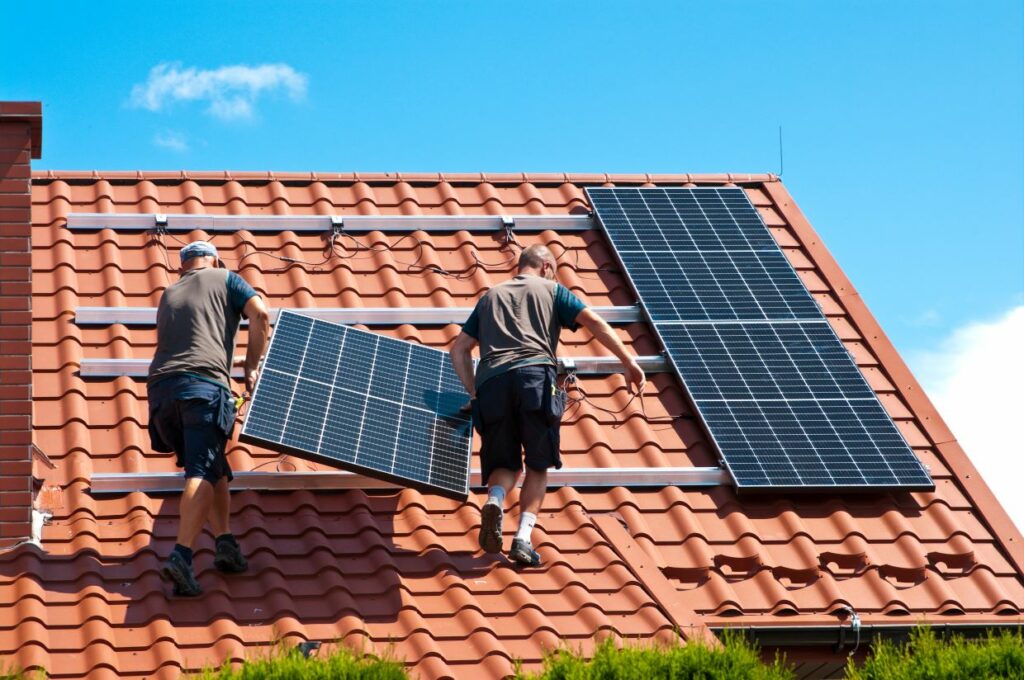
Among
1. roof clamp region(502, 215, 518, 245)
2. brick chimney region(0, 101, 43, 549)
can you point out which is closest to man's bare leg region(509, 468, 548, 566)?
brick chimney region(0, 101, 43, 549)

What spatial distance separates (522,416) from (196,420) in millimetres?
1979

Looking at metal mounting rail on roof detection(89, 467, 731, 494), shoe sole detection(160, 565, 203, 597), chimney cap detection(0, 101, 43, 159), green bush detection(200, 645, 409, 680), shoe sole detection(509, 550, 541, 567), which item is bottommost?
green bush detection(200, 645, 409, 680)

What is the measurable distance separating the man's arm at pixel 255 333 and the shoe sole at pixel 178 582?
1.47 meters

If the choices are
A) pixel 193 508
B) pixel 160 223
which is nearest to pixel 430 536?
pixel 193 508

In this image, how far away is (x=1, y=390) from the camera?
941 centimetres

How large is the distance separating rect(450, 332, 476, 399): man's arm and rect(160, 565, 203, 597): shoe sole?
220cm

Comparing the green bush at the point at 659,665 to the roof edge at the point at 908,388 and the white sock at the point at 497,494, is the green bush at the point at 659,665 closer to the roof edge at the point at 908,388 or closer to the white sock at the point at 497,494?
the white sock at the point at 497,494

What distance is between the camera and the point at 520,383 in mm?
9609

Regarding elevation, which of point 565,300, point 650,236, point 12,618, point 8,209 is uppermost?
point 650,236

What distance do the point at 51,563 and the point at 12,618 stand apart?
2.01ft

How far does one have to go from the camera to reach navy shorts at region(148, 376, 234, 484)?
30.0 ft

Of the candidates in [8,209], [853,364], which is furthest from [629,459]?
[8,209]

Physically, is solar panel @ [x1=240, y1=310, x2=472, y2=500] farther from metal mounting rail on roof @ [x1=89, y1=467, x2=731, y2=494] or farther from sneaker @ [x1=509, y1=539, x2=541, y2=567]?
sneaker @ [x1=509, y1=539, x2=541, y2=567]

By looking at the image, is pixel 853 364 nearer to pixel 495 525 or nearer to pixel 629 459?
pixel 629 459
